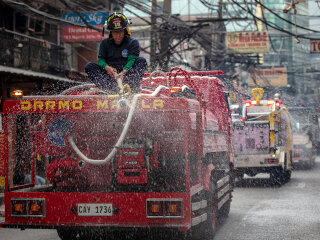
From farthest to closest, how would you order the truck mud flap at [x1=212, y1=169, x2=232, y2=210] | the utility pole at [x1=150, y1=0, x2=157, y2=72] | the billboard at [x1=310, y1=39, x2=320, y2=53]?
the billboard at [x1=310, y1=39, x2=320, y2=53], the utility pole at [x1=150, y1=0, x2=157, y2=72], the truck mud flap at [x1=212, y1=169, x2=232, y2=210]

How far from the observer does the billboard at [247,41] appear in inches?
997

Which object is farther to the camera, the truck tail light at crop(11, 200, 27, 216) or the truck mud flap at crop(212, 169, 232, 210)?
the truck mud flap at crop(212, 169, 232, 210)

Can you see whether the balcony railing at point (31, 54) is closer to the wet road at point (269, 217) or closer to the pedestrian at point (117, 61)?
the wet road at point (269, 217)

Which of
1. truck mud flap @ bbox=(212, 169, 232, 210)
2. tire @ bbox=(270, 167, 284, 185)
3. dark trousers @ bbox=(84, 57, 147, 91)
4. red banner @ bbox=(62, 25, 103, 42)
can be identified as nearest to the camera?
dark trousers @ bbox=(84, 57, 147, 91)

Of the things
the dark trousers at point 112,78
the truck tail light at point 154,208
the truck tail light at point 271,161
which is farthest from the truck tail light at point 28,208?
the truck tail light at point 271,161

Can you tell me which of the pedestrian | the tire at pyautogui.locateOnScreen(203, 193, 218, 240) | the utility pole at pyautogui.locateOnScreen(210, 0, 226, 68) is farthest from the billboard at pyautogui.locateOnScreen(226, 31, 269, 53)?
the pedestrian

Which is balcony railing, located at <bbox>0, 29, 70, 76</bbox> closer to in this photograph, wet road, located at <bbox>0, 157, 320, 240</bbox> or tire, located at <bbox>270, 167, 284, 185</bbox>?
wet road, located at <bbox>0, 157, 320, 240</bbox>

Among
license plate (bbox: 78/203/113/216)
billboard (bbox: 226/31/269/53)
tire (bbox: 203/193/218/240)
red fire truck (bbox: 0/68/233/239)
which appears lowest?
tire (bbox: 203/193/218/240)

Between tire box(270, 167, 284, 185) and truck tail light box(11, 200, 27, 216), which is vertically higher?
truck tail light box(11, 200, 27, 216)

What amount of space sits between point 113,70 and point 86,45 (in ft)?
59.9

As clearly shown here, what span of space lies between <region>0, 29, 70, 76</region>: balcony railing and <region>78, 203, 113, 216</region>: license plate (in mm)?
11144

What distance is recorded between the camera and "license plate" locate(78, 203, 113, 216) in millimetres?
6648

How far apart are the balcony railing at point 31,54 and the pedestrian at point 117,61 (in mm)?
9614

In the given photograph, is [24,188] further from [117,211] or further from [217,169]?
[217,169]
